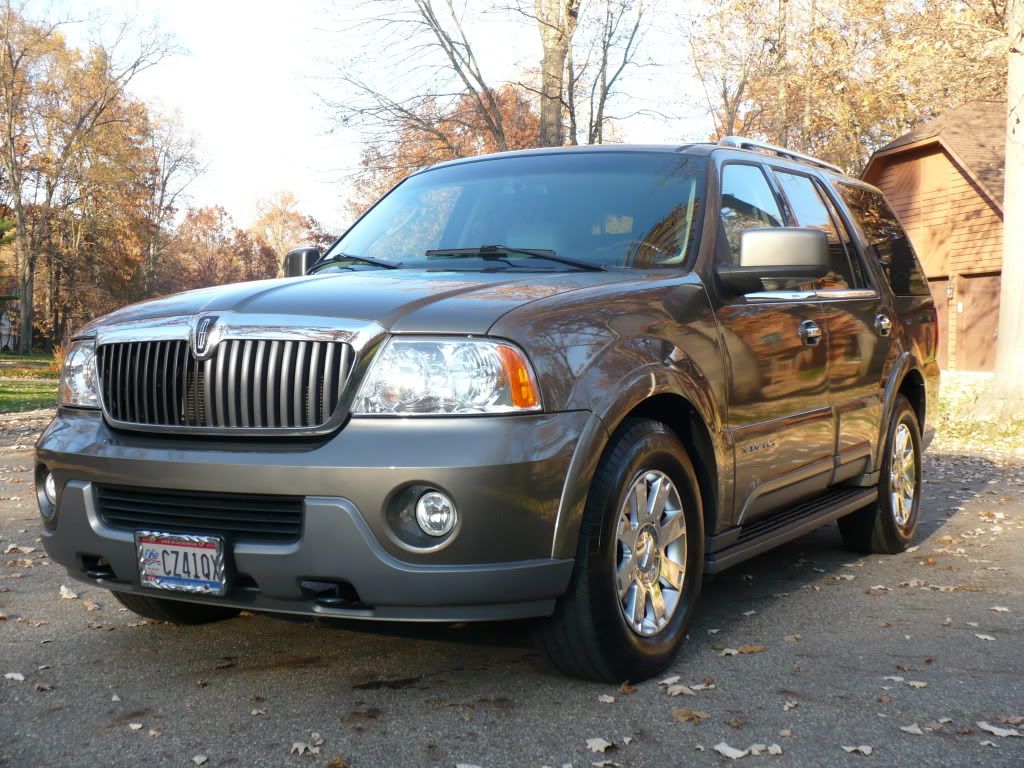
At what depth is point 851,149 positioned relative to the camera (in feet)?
129

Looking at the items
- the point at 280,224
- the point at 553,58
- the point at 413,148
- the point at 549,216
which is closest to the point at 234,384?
the point at 549,216

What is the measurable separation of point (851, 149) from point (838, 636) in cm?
3731

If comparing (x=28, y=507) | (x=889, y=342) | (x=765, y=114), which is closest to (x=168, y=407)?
(x=889, y=342)

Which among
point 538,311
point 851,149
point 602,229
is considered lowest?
point 538,311

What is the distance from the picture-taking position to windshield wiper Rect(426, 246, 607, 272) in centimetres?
445

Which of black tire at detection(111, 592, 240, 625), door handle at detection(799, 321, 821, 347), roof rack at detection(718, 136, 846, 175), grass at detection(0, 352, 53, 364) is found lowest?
grass at detection(0, 352, 53, 364)

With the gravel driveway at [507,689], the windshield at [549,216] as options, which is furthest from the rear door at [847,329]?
the windshield at [549,216]

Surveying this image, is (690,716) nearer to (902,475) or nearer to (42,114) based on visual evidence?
(902,475)

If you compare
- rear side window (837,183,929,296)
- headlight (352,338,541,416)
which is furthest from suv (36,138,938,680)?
rear side window (837,183,929,296)

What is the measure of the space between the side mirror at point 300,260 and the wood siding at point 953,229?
24.6m

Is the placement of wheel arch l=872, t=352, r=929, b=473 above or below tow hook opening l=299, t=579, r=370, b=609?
above

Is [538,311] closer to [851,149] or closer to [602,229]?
[602,229]

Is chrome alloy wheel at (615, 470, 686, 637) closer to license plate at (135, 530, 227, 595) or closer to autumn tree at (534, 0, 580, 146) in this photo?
license plate at (135, 530, 227, 595)

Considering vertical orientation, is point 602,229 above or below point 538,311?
above
